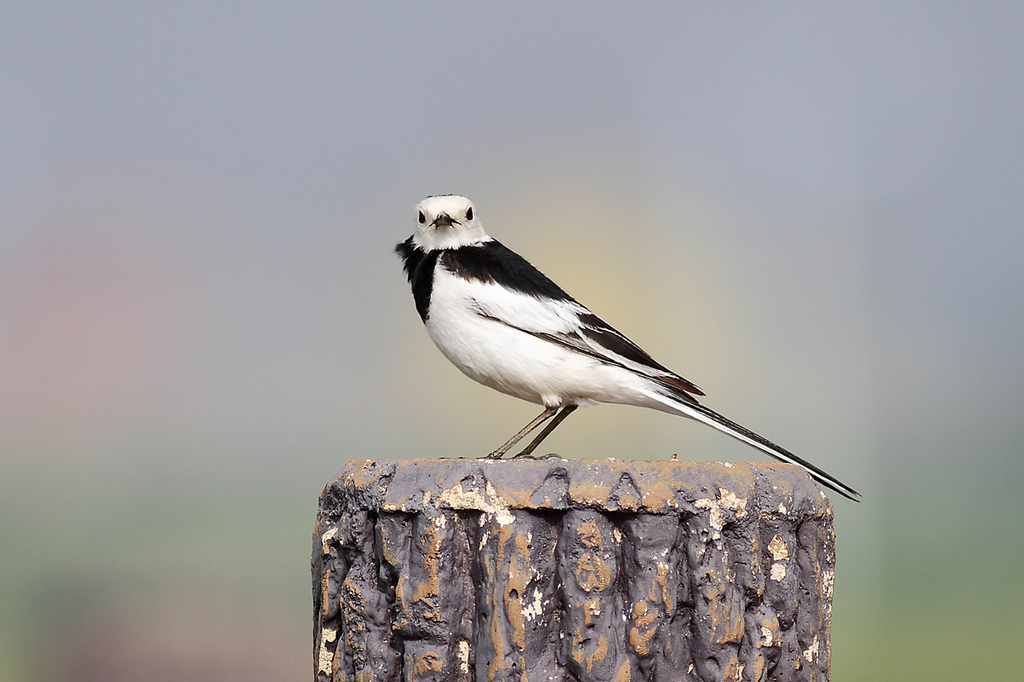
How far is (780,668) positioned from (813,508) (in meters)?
0.32

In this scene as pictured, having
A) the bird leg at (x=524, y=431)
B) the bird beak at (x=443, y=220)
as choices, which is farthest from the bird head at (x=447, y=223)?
the bird leg at (x=524, y=431)

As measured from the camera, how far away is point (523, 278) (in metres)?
2.50

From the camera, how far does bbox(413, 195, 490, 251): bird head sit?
8.58 ft

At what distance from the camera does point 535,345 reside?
2.41 metres

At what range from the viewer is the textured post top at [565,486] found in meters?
1.88

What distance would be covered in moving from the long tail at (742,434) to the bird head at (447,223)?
25.4 inches

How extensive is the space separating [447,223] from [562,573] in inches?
42.0

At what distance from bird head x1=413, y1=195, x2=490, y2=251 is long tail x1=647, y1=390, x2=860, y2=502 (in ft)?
2.11

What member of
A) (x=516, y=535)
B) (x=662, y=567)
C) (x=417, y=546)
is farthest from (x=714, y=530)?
(x=417, y=546)

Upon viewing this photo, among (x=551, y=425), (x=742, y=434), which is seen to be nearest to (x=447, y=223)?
(x=551, y=425)

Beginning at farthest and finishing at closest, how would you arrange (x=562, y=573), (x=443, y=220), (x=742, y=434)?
(x=443, y=220) < (x=742, y=434) < (x=562, y=573)

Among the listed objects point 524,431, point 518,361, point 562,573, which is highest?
point 518,361

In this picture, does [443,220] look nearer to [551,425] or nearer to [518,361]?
[518,361]

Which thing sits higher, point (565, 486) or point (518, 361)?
point (518, 361)
